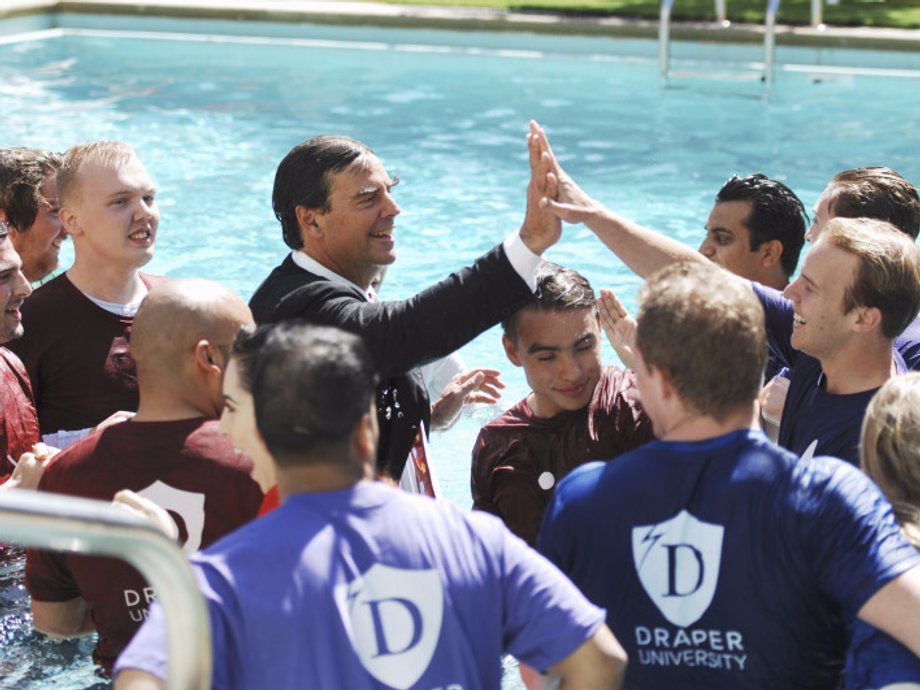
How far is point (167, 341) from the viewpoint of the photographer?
3609 millimetres

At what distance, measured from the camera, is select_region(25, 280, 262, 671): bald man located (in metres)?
3.45

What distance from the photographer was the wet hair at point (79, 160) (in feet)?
16.6

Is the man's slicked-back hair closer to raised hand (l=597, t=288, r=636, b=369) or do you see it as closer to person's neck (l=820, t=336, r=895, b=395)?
raised hand (l=597, t=288, r=636, b=369)

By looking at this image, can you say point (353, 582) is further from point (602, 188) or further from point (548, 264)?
point (602, 188)

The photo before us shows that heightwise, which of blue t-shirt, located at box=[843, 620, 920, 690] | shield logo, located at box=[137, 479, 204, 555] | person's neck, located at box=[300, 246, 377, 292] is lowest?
blue t-shirt, located at box=[843, 620, 920, 690]

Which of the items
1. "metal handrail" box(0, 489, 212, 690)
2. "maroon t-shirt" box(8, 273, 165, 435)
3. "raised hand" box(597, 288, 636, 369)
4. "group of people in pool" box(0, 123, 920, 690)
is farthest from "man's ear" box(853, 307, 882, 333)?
"maroon t-shirt" box(8, 273, 165, 435)

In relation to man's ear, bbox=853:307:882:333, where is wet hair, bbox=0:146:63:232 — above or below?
above

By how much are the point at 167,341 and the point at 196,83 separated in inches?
465

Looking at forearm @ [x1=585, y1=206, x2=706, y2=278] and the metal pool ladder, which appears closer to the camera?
forearm @ [x1=585, y1=206, x2=706, y2=278]

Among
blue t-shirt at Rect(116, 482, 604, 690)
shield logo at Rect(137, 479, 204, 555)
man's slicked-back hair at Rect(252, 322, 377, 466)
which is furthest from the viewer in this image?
shield logo at Rect(137, 479, 204, 555)

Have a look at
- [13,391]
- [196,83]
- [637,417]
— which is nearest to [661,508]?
[637,417]

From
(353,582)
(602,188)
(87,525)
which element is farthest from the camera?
(602,188)

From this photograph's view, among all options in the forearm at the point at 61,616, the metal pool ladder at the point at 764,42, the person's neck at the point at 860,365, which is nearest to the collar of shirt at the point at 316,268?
the forearm at the point at 61,616

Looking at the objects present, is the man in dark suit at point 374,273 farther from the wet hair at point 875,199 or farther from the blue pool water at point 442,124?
the blue pool water at point 442,124
